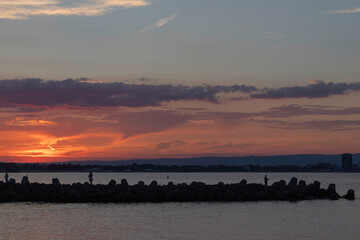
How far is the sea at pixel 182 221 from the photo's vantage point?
35.0 m

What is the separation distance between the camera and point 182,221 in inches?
1598

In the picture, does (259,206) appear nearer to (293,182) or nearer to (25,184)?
(293,182)

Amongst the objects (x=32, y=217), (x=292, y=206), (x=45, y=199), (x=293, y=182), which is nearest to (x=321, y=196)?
(x=293, y=182)

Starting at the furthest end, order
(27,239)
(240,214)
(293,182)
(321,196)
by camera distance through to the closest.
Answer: (293,182), (321,196), (240,214), (27,239)

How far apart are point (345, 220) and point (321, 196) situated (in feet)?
61.3

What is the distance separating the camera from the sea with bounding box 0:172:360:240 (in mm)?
35000

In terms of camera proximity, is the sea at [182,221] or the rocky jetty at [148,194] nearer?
the sea at [182,221]

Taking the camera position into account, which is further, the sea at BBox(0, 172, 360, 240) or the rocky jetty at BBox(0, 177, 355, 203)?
the rocky jetty at BBox(0, 177, 355, 203)

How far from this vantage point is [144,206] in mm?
50906

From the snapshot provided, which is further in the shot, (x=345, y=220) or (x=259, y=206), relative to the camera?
(x=259, y=206)

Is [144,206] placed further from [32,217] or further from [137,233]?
[137,233]

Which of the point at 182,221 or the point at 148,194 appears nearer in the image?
the point at 182,221

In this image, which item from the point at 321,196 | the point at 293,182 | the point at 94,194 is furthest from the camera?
the point at 293,182

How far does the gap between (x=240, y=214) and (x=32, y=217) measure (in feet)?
47.1
